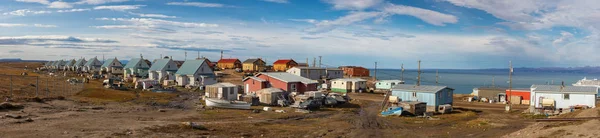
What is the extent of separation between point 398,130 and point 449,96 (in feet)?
62.9

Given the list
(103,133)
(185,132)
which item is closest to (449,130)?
(185,132)

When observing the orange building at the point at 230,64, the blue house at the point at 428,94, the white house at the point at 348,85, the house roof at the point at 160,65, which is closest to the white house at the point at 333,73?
the white house at the point at 348,85

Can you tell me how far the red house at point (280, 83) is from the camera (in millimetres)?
53609

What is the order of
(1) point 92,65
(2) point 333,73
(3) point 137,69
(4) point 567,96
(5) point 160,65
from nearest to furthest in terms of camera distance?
(4) point 567,96, (5) point 160,65, (2) point 333,73, (3) point 137,69, (1) point 92,65

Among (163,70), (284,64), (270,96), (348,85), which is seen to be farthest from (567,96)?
(284,64)

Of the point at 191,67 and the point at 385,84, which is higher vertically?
the point at 191,67

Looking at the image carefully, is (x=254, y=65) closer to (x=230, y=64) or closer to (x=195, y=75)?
(x=230, y=64)

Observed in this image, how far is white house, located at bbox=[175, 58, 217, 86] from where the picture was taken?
231ft

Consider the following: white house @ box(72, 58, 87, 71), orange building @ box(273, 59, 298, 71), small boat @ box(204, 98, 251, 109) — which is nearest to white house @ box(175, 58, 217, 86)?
small boat @ box(204, 98, 251, 109)

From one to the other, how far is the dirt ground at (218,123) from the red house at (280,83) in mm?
12637

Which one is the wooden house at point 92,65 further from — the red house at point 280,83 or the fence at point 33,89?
the red house at point 280,83

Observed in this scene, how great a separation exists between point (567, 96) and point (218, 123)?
3481cm

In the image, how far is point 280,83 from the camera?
53938 millimetres

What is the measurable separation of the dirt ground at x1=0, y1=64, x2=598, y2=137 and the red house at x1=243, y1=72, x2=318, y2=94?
12637 mm
